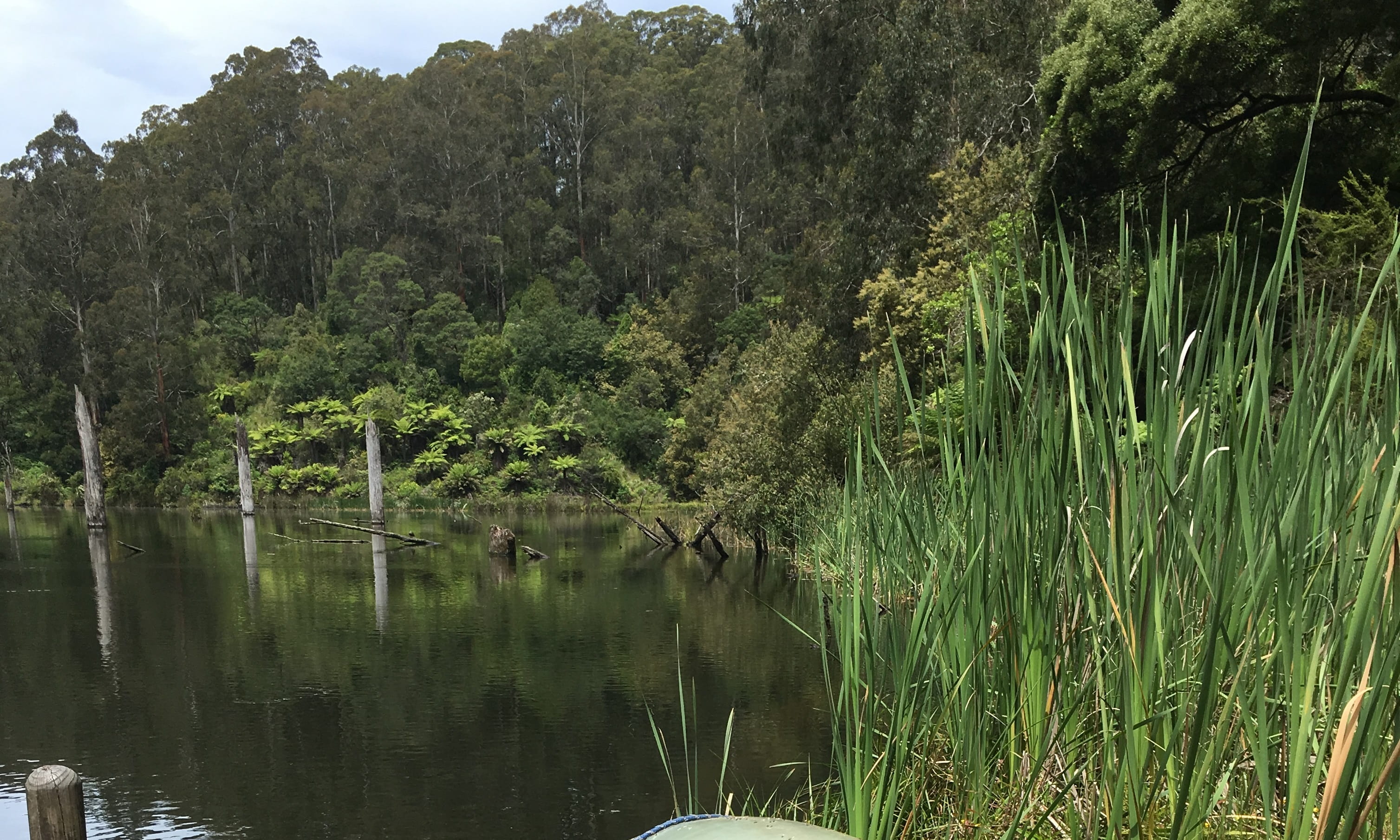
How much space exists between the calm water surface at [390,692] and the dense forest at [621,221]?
2.69 meters

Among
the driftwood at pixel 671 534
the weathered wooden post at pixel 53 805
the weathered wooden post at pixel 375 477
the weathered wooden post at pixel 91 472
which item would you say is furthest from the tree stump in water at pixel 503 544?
the weathered wooden post at pixel 53 805

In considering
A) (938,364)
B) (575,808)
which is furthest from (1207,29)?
(575,808)

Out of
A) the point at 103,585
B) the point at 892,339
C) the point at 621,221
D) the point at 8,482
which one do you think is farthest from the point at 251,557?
the point at 621,221

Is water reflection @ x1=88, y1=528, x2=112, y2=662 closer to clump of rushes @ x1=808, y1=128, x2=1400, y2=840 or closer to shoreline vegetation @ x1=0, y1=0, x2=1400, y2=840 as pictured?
shoreline vegetation @ x1=0, y1=0, x2=1400, y2=840

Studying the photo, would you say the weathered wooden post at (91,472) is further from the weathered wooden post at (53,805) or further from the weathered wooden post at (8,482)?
the weathered wooden post at (53,805)

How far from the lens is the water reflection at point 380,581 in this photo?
36.1 feet

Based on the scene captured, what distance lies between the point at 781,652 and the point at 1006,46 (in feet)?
28.8

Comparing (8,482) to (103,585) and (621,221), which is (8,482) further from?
(621,221)

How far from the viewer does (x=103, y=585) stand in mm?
13719

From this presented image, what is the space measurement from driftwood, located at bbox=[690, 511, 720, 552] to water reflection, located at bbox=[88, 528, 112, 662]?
7975mm

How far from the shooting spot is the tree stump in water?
53.1 ft

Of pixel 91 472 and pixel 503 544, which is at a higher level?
pixel 91 472

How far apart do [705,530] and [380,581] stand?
5021 mm

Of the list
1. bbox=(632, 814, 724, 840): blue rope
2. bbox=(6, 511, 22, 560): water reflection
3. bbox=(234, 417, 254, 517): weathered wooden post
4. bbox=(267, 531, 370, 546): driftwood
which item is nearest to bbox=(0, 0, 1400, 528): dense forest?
bbox=(632, 814, 724, 840): blue rope
